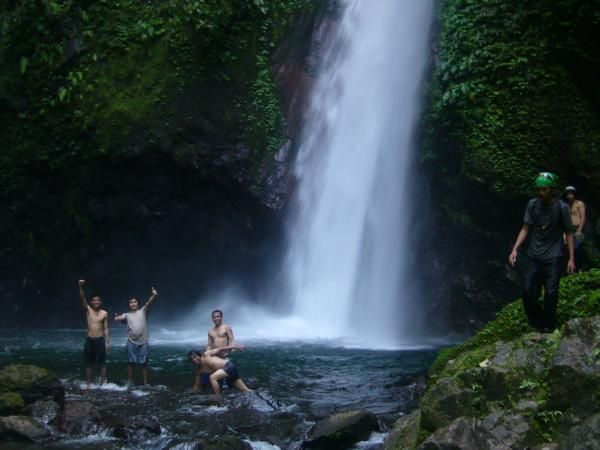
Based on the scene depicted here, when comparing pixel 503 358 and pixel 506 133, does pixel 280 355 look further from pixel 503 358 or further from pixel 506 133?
pixel 503 358

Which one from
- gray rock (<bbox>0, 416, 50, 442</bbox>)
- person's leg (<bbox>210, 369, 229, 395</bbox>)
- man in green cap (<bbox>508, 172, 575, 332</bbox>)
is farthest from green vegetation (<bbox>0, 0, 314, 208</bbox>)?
man in green cap (<bbox>508, 172, 575, 332</bbox>)

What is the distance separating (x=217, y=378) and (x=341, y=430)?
2.95 metres

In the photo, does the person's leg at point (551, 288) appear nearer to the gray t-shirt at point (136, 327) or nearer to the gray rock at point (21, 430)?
the gray rock at point (21, 430)

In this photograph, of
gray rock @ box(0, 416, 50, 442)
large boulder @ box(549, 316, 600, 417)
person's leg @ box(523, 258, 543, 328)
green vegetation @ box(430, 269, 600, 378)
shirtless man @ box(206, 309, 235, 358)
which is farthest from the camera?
shirtless man @ box(206, 309, 235, 358)

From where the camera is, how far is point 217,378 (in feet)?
33.9

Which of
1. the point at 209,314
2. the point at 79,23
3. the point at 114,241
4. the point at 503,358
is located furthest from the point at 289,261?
the point at 503,358

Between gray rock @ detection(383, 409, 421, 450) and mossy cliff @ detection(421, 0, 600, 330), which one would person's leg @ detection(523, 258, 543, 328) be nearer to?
gray rock @ detection(383, 409, 421, 450)

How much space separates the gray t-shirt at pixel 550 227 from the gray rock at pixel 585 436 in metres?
2.37

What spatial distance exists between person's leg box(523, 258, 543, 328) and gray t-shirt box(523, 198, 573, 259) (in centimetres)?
14

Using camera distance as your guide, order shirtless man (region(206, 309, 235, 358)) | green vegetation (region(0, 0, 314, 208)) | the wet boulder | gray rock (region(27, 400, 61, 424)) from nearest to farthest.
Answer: the wet boulder < gray rock (region(27, 400, 61, 424)) < shirtless man (region(206, 309, 235, 358)) < green vegetation (region(0, 0, 314, 208))

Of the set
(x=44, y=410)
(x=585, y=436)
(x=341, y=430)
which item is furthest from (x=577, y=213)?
(x=44, y=410)

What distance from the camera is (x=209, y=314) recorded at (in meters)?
20.4

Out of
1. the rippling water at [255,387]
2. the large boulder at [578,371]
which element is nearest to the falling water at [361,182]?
the rippling water at [255,387]

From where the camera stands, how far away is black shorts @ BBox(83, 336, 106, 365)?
1111 centimetres
